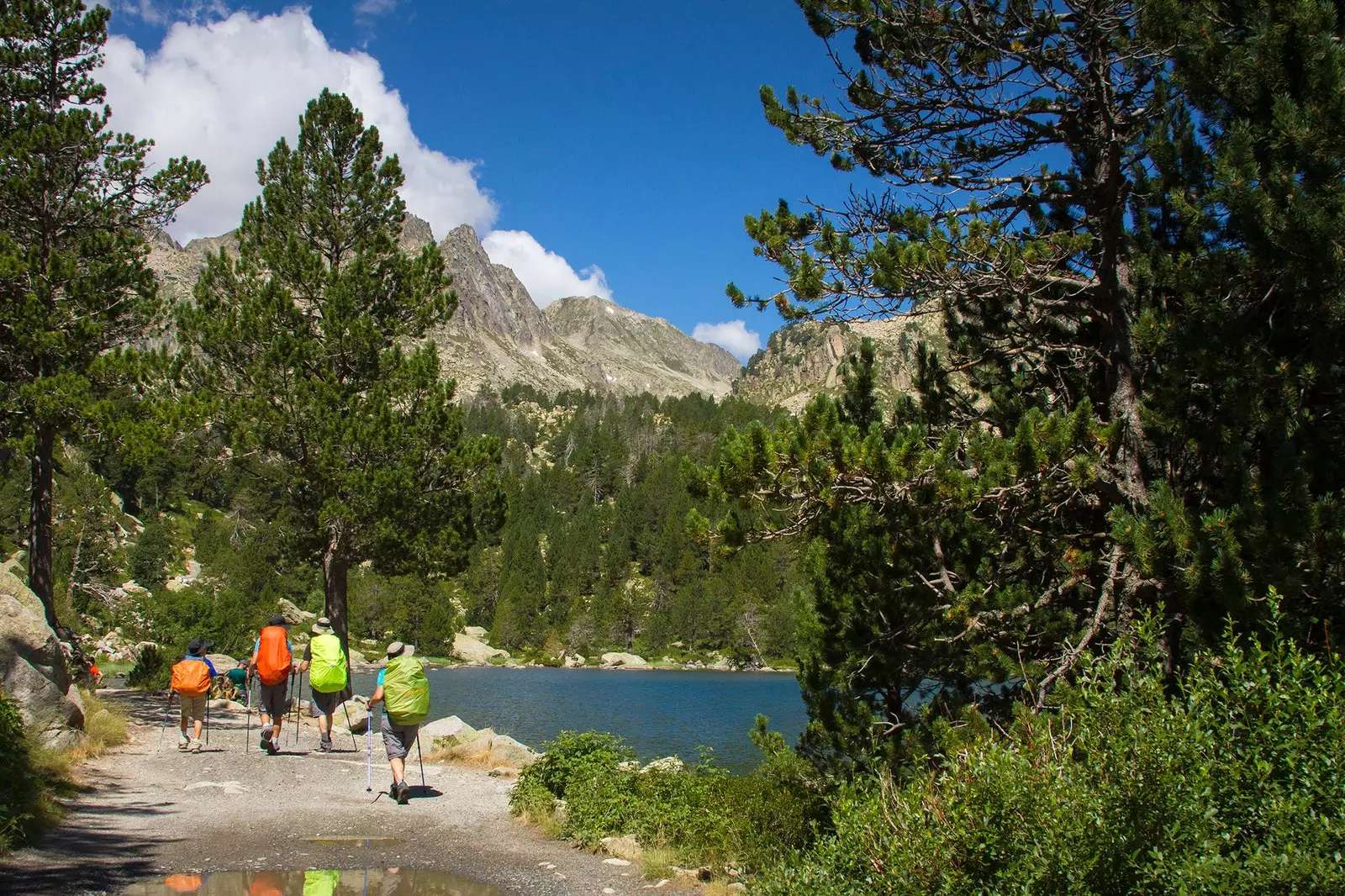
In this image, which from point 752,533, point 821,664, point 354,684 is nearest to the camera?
point 752,533

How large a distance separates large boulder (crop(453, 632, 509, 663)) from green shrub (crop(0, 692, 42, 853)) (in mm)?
79359

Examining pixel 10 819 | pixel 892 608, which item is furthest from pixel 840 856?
pixel 10 819

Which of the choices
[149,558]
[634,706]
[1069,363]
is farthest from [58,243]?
[149,558]

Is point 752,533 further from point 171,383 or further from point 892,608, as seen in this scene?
point 171,383

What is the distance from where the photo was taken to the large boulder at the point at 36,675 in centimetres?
959

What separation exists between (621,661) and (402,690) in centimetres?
7772

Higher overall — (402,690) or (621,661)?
(402,690)

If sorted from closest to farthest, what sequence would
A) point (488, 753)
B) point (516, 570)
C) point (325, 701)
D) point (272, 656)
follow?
point (272, 656)
point (325, 701)
point (488, 753)
point (516, 570)

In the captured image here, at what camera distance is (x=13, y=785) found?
698cm

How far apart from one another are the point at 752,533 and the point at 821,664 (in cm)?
260

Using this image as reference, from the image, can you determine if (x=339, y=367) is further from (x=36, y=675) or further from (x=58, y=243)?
(x=36, y=675)

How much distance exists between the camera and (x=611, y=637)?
92.2 m

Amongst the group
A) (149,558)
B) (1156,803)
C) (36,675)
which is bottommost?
(1156,803)

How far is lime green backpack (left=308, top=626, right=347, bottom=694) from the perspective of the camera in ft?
37.1
